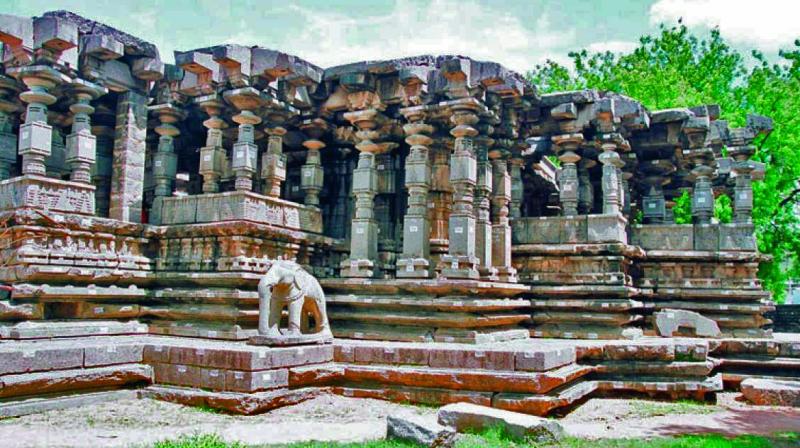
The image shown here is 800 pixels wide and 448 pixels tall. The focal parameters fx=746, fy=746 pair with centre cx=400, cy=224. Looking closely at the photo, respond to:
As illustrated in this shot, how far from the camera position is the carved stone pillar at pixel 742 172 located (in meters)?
13.8

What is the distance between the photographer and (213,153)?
12008 mm

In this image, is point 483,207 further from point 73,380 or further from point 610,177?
point 73,380

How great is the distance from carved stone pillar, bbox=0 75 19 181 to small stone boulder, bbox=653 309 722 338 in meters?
10.8

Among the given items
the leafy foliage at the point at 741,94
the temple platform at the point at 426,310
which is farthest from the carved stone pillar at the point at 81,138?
the leafy foliage at the point at 741,94

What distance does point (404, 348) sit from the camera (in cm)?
953

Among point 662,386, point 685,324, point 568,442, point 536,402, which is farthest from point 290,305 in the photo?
point 685,324

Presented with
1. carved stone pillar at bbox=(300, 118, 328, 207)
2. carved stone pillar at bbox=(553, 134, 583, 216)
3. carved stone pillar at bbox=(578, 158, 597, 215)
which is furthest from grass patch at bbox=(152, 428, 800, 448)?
carved stone pillar at bbox=(578, 158, 597, 215)

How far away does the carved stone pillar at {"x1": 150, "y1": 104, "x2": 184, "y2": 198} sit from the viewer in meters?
12.2

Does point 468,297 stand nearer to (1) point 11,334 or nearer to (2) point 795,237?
(1) point 11,334

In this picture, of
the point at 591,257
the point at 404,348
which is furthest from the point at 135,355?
the point at 591,257

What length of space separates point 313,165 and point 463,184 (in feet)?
10.2

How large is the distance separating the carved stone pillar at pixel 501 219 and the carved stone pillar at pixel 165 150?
5357 millimetres

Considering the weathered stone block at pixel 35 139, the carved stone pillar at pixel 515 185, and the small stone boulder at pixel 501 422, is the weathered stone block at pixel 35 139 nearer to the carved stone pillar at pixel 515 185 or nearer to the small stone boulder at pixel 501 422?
the small stone boulder at pixel 501 422

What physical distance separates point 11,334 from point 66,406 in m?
1.71
